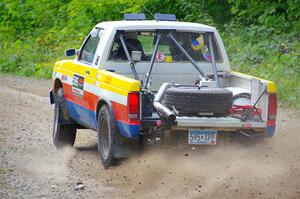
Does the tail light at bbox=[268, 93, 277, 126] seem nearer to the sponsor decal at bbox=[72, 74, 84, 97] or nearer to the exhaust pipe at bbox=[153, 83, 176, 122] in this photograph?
the exhaust pipe at bbox=[153, 83, 176, 122]

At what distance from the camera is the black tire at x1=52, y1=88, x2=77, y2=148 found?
11281 millimetres

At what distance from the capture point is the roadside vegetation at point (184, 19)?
17078 mm

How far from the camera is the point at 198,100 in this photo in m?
8.77

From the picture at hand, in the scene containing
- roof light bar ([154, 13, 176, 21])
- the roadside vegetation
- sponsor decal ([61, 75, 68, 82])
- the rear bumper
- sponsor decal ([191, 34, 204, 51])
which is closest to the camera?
the rear bumper

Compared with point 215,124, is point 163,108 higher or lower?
higher

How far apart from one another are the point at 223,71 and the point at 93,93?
5.85 feet

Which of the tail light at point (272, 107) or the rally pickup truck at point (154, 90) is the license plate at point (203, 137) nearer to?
the rally pickup truck at point (154, 90)

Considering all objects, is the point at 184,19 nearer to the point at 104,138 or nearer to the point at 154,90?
the point at 154,90

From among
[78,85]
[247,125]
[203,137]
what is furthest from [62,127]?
[247,125]

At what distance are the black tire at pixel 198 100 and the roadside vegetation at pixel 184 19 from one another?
19.2 ft

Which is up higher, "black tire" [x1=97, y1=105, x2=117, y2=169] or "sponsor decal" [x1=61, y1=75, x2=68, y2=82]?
"sponsor decal" [x1=61, y1=75, x2=68, y2=82]

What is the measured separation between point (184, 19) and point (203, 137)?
13679mm

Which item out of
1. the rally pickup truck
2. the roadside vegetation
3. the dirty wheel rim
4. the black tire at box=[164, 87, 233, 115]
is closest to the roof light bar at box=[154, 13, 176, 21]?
the rally pickup truck

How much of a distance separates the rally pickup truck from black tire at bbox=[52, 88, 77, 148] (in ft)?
0.05
